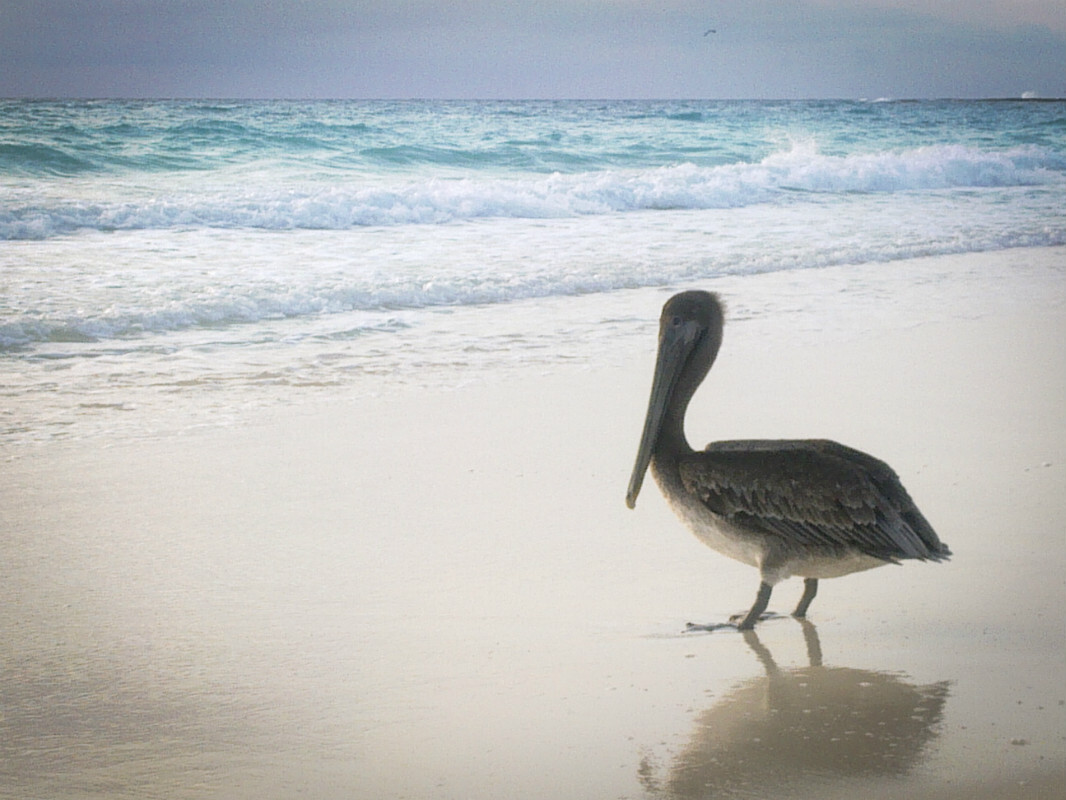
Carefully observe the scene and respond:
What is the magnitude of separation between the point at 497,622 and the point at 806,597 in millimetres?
642

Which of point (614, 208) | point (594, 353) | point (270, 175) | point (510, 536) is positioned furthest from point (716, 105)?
point (510, 536)

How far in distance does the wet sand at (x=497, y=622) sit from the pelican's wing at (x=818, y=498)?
0.79 ft

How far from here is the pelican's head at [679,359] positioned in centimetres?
246

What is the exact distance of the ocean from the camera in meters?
5.02

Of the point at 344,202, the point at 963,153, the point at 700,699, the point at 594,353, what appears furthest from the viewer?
the point at 963,153

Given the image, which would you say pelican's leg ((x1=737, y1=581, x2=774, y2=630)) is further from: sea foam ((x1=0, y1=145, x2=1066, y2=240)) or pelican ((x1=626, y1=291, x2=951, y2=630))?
sea foam ((x1=0, y1=145, x2=1066, y2=240))

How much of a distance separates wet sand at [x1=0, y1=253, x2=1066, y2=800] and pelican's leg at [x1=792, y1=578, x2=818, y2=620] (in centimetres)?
4

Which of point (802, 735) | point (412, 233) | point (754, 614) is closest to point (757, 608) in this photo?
point (754, 614)

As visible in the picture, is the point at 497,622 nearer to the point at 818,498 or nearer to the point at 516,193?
the point at 818,498

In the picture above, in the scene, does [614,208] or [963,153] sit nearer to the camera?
[614,208]

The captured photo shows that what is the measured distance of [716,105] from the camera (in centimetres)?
1405

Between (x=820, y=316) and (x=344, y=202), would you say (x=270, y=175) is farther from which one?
(x=820, y=316)

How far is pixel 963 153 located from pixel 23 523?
51.0 ft

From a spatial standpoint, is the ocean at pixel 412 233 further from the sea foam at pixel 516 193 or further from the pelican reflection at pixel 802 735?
the pelican reflection at pixel 802 735
